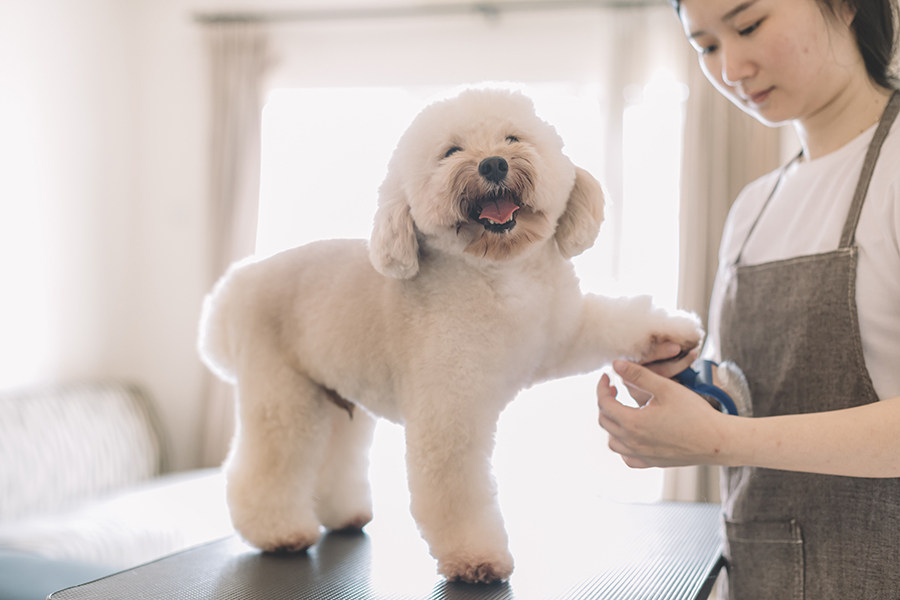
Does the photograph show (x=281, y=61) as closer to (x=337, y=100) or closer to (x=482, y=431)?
(x=337, y=100)

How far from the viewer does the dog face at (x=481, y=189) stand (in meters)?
0.81

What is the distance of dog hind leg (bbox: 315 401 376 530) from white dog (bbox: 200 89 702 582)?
0.08 m

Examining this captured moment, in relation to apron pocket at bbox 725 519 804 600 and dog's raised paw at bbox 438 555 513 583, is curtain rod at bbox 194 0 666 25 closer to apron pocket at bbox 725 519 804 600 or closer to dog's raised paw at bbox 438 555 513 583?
apron pocket at bbox 725 519 804 600

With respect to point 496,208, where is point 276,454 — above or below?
below

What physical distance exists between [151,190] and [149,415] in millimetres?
1347

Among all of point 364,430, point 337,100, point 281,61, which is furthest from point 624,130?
point 364,430

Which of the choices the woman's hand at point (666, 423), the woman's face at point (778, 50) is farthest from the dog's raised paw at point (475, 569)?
the woman's face at point (778, 50)

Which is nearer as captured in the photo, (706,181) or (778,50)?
(778,50)

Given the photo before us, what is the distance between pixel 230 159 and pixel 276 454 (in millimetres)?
3162

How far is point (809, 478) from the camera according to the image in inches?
40.9

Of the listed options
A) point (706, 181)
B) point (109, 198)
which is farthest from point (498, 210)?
point (109, 198)

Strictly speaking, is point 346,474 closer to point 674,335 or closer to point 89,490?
→ point 674,335

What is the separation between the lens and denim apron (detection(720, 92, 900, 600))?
0.98m

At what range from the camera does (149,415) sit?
3844 millimetres
